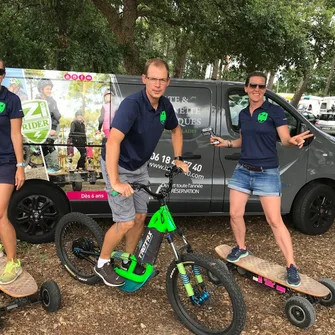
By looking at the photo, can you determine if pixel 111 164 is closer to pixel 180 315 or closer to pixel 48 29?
pixel 180 315

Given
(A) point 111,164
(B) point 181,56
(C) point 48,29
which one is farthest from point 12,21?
(A) point 111,164

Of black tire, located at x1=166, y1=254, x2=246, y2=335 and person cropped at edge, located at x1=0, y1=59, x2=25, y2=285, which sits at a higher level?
person cropped at edge, located at x1=0, y1=59, x2=25, y2=285

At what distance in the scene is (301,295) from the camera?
3221 mm

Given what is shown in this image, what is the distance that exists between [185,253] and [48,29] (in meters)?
8.30

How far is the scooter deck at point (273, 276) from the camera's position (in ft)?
10.0

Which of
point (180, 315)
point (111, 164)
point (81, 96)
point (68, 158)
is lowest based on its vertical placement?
point (180, 315)

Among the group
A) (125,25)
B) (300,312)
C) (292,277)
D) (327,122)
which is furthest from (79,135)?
(327,122)

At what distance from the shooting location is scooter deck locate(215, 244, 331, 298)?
120 inches

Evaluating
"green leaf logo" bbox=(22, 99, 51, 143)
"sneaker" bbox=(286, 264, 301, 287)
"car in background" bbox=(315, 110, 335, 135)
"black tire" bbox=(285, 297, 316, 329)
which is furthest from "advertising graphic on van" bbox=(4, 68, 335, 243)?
"car in background" bbox=(315, 110, 335, 135)

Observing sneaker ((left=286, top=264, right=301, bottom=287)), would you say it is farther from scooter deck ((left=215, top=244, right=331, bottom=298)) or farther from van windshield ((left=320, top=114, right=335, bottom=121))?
van windshield ((left=320, top=114, right=335, bottom=121))

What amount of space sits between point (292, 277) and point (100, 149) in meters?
2.33

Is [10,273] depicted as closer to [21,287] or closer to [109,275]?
[21,287]

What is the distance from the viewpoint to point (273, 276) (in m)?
3.29

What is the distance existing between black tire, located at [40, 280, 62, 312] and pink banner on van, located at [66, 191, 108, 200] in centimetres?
133
